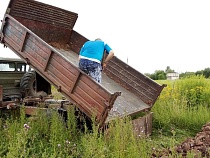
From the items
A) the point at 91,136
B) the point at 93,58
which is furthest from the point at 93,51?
the point at 91,136

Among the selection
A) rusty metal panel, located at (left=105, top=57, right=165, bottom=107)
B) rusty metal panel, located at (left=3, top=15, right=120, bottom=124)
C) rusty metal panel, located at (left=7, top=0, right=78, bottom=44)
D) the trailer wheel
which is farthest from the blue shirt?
the trailer wheel

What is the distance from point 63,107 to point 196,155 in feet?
9.96

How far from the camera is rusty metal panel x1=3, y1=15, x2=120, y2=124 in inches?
201

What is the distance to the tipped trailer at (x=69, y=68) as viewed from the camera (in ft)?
17.4

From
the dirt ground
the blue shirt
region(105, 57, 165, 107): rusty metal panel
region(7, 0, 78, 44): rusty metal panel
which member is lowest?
the dirt ground

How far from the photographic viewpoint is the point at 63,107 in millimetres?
6301

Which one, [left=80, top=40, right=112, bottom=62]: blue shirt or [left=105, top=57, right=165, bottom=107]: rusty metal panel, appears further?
[left=105, top=57, right=165, bottom=107]: rusty metal panel

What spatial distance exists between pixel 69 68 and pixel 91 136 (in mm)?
1445

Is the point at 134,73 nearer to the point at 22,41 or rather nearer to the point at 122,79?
the point at 122,79

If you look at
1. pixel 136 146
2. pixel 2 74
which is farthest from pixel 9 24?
pixel 136 146

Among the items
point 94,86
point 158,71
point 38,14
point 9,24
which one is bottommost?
point 94,86

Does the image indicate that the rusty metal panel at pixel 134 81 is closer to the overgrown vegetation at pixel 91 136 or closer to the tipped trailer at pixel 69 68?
the tipped trailer at pixel 69 68

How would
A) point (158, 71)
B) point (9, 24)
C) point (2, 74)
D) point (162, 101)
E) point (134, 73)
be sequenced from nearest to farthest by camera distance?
point (9, 24) < point (134, 73) < point (2, 74) < point (162, 101) < point (158, 71)

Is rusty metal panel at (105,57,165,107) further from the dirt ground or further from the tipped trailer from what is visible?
the dirt ground
